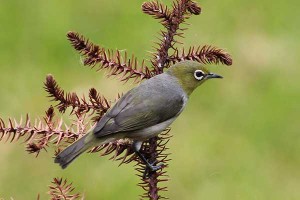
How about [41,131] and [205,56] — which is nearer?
[41,131]

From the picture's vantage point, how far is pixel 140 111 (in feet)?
14.5

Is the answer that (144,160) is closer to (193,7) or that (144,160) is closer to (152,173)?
(152,173)

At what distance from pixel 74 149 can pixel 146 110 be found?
664 mm

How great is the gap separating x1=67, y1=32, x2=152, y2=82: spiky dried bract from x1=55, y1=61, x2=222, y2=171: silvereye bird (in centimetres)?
16

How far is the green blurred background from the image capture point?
8016 mm

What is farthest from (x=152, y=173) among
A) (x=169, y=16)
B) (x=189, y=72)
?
(x=189, y=72)

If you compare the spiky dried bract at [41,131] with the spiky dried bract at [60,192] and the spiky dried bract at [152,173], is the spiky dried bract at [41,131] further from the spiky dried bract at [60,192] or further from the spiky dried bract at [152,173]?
the spiky dried bract at [152,173]

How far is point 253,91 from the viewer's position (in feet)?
29.9

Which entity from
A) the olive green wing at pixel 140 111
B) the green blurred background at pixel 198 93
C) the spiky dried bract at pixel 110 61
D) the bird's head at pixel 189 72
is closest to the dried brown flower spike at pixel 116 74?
the spiky dried bract at pixel 110 61

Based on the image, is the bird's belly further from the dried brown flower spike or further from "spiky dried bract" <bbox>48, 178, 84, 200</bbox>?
"spiky dried bract" <bbox>48, 178, 84, 200</bbox>

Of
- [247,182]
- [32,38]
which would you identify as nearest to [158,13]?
[247,182]

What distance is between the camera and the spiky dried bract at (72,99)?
354cm

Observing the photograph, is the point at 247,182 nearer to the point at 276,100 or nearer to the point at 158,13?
the point at 276,100

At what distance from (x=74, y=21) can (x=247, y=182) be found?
12.1ft
